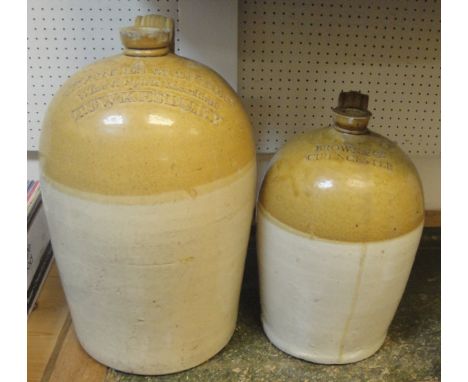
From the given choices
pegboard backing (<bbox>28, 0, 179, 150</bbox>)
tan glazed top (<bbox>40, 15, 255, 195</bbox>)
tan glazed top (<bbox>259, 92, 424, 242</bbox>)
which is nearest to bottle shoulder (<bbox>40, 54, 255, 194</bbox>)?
tan glazed top (<bbox>40, 15, 255, 195</bbox>)

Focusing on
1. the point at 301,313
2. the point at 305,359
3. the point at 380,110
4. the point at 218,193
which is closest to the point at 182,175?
the point at 218,193

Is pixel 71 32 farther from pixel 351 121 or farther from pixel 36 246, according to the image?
pixel 351 121

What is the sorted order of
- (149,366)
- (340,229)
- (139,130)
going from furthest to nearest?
(149,366) → (340,229) → (139,130)

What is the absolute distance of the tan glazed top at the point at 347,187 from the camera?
102 cm

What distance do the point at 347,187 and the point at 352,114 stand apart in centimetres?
15

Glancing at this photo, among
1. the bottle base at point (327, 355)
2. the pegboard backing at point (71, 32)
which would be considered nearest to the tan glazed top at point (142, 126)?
the pegboard backing at point (71, 32)

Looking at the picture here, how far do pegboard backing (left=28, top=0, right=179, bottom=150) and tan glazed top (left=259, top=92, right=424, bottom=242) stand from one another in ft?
1.57

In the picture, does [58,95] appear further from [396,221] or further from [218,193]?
[396,221]

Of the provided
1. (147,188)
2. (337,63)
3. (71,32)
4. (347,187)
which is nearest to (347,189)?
(347,187)

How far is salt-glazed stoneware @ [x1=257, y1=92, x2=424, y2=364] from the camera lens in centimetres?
102

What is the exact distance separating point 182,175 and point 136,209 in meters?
0.09

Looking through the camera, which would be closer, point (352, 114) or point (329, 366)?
point (352, 114)

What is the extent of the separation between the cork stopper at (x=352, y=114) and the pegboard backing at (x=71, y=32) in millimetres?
454

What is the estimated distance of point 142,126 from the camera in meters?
0.92
